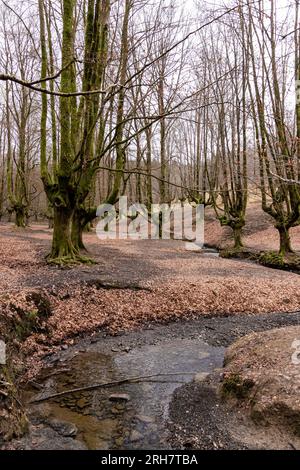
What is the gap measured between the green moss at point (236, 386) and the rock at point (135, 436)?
4.91ft

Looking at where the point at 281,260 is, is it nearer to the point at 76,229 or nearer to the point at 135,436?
the point at 76,229

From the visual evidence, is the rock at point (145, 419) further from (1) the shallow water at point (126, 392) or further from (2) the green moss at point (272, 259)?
(2) the green moss at point (272, 259)

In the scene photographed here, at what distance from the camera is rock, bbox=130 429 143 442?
420 centimetres

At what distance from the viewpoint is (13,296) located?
24.5 feet

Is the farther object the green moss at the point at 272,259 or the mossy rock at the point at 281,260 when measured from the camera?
the green moss at the point at 272,259

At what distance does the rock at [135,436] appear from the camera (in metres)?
4.20

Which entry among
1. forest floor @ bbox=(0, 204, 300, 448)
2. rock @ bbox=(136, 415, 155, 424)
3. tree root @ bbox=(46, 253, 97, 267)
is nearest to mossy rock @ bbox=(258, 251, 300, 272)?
forest floor @ bbox=(0, 204, 300, 448)

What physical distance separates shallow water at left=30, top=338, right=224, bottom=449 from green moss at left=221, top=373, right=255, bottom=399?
69cm

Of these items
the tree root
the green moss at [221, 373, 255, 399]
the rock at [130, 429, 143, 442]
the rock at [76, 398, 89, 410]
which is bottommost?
the rock at [130, 429, 143, 442]

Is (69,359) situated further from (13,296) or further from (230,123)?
(230,123)

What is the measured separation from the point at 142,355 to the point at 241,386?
2.37m

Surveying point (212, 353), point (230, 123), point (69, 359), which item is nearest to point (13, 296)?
point (69, 359)

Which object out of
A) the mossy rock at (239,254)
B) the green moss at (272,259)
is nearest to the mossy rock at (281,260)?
the green moss at (272,259)

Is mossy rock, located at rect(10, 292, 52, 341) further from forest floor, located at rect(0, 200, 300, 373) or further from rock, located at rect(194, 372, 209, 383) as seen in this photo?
rock, located at rect(194, 372, 209, 383)
